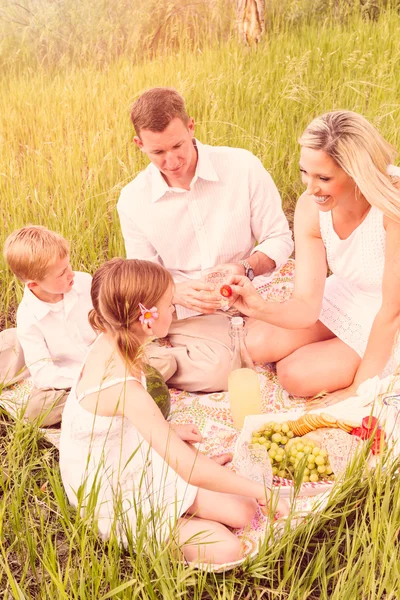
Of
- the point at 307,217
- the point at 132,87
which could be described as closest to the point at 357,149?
the point at 307,217

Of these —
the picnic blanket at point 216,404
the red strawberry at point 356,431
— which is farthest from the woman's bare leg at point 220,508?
the red strawberry at point 356,431

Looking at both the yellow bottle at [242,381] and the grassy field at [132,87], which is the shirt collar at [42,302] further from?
the yellow bottle at [242,381]

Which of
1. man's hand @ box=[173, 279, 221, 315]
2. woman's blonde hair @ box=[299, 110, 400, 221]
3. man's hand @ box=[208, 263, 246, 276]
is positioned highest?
woman's blonde hair @ box=[299, 110, 400, 221]

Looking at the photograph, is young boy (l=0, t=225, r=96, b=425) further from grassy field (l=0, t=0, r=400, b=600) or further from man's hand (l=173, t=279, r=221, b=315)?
man's hand (l=173, t=279, r=221, b=315)

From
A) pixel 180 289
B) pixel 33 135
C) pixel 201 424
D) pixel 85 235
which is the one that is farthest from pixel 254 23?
pixel 201 424

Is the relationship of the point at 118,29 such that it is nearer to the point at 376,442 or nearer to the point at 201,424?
the point at 201,424

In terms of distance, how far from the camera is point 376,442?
209 centimetres

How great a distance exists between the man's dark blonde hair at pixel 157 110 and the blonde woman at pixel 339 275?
544 millimetres

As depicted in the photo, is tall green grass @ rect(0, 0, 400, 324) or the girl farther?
tall green grass @ rect(0, 0, 400, 324)

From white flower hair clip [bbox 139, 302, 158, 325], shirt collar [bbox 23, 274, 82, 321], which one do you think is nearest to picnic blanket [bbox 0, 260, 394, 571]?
shirt collar [bbox 23, 274, 82, 321]

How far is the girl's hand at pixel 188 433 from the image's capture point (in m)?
2.37

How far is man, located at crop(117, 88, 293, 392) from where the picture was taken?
113 inches

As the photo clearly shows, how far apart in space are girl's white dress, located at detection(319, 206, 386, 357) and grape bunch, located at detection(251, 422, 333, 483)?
604 mm

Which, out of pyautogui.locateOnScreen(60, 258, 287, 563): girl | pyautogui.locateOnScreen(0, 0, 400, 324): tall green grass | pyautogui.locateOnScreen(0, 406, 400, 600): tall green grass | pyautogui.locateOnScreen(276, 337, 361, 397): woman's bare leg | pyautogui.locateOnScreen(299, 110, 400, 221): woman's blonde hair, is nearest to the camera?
pyautogui.locateOnScreen(0, 406, 400, 600): tall green grass
